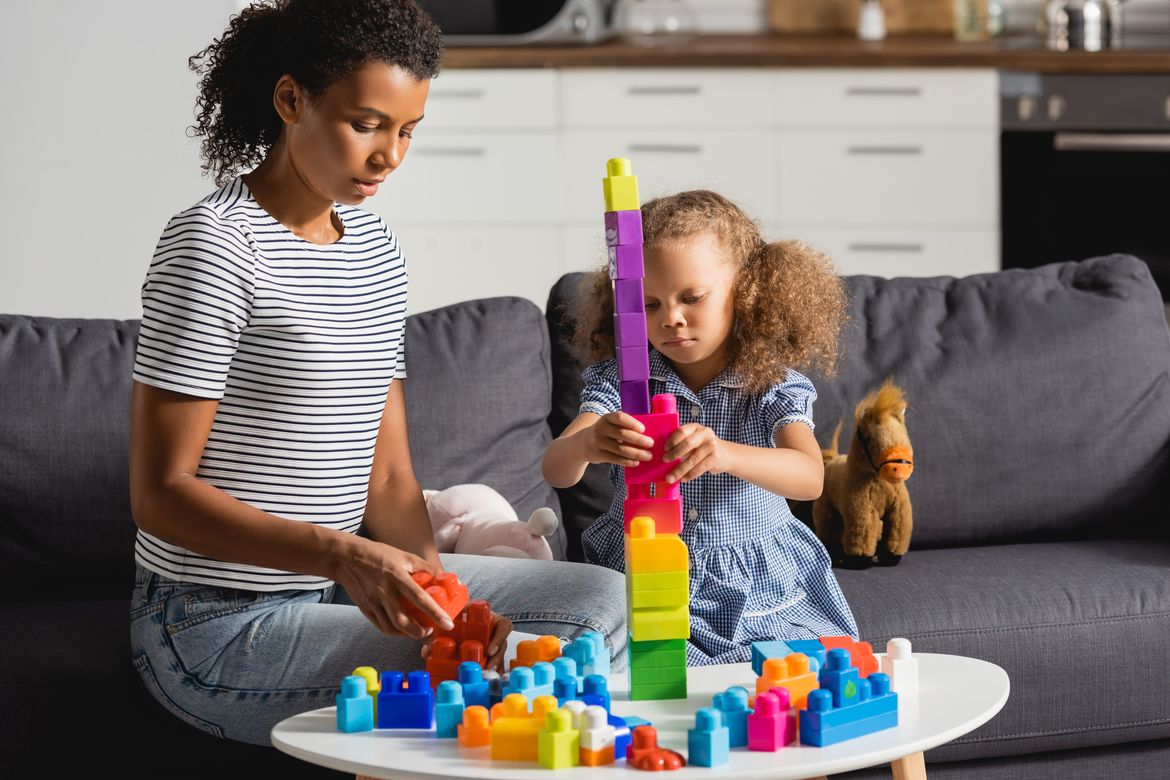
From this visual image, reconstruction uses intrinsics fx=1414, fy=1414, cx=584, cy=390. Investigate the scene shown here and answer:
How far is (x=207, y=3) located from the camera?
302cm

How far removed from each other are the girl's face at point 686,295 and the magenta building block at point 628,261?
357 millimetres

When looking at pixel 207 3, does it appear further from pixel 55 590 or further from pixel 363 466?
pixel 363 466

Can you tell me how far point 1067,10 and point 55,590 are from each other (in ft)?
10.3

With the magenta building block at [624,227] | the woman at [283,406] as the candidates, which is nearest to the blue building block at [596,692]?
the woman at [283,406]


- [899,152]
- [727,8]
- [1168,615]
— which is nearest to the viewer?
[1168,615]

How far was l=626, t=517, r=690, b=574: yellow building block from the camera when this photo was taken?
1260 mm

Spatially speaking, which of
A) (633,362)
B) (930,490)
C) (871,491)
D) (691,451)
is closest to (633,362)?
(633,362)

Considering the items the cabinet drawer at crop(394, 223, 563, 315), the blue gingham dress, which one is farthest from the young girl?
the cabinet drawer at crop(394, 223, 563, 315)

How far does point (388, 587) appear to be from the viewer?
50.8 inches

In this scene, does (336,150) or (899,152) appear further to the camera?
(899,152)

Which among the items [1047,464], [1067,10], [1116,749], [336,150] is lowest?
[1116,749]

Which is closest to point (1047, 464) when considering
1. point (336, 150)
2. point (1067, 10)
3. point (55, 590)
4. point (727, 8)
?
point (336, 150)

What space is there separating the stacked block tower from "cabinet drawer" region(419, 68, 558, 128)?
2690mm

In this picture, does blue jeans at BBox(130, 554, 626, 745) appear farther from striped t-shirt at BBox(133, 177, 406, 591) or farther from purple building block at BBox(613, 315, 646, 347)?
purple building block at BBox(613, 315, 646, 347)
